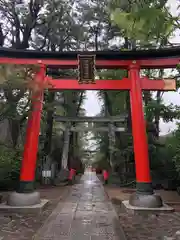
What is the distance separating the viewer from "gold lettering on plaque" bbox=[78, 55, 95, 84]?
10.0 meters

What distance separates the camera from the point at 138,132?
31.4 ft

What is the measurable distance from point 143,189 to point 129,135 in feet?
29.9

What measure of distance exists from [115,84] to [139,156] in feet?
9.76

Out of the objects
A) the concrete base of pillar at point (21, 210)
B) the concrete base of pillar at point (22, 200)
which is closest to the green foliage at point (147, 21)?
the concrete base of pillar at point (21, 210)

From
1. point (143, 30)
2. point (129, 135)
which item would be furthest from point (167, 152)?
point (143, 30)

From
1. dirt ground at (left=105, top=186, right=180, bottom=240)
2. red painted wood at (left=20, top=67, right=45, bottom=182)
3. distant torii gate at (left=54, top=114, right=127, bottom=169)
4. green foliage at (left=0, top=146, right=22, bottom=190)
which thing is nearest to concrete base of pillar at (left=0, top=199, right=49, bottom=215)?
red painted wood at (left=20, top=67, right=45, bottom=182)

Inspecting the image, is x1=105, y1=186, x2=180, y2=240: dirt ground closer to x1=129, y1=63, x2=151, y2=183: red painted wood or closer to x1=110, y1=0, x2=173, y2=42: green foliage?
x1=129, y1=63, x2=151, y2=183: red painted wood

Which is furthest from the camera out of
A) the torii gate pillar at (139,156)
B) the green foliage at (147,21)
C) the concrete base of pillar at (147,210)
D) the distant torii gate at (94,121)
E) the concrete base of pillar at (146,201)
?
the distant torii gate at (94,121)

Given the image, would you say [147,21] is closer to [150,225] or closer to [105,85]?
[150,225]

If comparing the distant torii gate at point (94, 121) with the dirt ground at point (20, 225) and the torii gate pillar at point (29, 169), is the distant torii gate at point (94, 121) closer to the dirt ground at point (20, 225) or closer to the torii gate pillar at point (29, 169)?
the torii gate pillar at point (29, 169)

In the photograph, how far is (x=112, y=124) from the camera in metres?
20.0

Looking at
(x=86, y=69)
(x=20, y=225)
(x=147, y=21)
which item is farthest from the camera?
(x=86, y=69)

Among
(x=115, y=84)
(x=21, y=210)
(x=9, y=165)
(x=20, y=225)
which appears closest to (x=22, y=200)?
(x=21, y=210)

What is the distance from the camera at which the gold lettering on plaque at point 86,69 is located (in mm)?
10031
